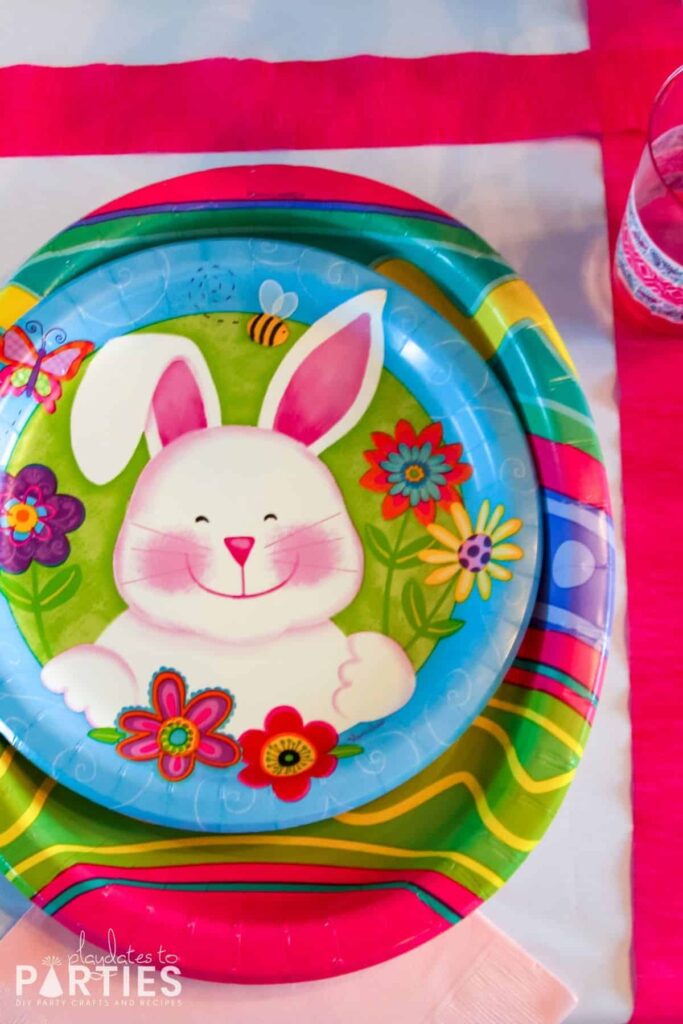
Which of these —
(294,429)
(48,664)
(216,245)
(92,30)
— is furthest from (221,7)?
(48,664)

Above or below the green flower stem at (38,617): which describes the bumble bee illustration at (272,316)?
above

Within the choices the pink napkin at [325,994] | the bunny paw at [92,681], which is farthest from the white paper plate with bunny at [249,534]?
the pink napkin at [325,994]

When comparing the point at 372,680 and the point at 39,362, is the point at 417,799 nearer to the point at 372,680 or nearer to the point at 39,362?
the point at 372,680

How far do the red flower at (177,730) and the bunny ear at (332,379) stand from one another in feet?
0.53

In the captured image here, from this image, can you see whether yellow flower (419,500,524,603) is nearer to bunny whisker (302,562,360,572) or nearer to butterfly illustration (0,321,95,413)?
bunny whisker (302,562,360,572)

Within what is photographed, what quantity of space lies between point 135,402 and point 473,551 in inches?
8.7

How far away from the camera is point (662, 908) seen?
53cm

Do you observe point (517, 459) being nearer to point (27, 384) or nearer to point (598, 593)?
point (598, 593)

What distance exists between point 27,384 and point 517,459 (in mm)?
295

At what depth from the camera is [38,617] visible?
0.51m

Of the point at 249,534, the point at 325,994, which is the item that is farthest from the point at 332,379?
the point at 325,994

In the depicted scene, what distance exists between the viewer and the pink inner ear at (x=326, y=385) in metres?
0.53

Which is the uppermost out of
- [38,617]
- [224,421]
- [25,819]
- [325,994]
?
[224,421]

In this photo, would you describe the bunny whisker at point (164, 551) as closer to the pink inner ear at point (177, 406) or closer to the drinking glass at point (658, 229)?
the pink inner ear at point (177, 406)
